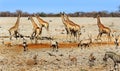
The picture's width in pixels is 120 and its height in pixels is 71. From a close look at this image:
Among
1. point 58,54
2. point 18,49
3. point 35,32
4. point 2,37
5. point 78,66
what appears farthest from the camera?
point 2,37

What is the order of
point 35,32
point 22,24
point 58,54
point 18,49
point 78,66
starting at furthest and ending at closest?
point 22,24 < point 35,32 < point 18,49 < point 58,54 < point 78,66

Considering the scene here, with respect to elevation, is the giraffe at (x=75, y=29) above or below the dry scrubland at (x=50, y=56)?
A: above

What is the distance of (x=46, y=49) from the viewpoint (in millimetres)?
25047

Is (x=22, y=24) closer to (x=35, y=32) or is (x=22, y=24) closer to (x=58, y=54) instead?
(x=35, y=32)

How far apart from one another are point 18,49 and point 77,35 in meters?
4.62

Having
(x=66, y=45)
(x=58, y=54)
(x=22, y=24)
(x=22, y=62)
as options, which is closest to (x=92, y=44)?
(x=66, y=45)

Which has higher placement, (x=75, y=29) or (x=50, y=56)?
(x=75, y=29)

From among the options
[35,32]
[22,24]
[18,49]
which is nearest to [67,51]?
[18,49]

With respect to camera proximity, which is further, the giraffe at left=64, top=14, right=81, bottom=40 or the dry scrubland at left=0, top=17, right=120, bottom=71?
the giraffe at left=64, top=14, right=81, bottom=40

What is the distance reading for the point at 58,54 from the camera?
23.7 meters

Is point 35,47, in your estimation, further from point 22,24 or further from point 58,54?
point 22,24

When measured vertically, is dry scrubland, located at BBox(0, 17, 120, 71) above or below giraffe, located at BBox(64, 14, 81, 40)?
below

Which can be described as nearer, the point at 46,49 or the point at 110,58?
the point at 110,58

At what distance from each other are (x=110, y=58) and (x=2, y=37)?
962 cm
